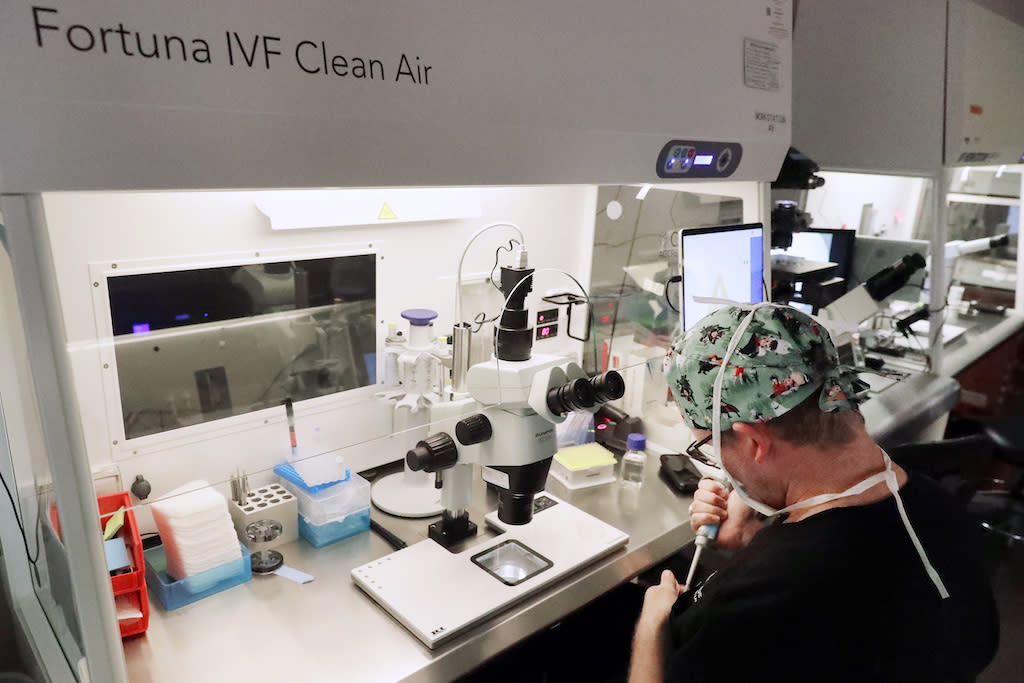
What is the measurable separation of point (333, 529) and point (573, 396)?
2.25ft

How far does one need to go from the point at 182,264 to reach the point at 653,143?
1001mm

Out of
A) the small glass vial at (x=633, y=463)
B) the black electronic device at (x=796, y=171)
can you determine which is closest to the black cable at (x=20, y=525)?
the small glass vial at (x=633, y=463)

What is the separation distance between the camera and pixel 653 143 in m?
1.30

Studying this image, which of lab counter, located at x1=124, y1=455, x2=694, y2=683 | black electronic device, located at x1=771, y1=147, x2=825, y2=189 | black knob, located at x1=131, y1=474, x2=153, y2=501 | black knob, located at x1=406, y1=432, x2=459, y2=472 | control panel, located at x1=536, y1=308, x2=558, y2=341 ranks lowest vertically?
lab counter, located at x1=124, y1=455, x2=694, y2=683

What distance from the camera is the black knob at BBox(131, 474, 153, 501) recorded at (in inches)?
56.4

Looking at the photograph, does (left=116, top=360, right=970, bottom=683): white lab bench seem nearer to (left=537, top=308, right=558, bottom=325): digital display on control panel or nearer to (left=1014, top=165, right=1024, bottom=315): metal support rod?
(left=537, top=308, right=558, bottom=325): digital display on control panel

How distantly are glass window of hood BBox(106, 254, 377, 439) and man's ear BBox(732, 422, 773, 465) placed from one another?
3.29ft

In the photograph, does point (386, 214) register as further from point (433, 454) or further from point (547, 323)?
point (433, 454)

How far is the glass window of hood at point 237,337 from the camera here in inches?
55.6

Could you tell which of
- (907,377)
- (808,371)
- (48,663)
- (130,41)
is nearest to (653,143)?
(808,371)

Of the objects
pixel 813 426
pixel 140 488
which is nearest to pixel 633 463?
pixel 813 426

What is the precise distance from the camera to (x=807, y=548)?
99 cm

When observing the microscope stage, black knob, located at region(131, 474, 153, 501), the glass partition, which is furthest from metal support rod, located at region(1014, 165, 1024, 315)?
black knob, located at region(131, 474, 153, 501)

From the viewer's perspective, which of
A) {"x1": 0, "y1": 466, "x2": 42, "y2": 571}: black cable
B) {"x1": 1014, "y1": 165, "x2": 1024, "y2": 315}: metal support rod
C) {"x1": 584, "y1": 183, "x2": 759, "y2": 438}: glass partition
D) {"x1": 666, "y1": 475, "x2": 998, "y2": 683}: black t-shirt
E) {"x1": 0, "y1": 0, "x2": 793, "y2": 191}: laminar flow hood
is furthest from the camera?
{"x1": 1014, "y1": 165, "x2": 1024, "y2": 315}: metal support rod
